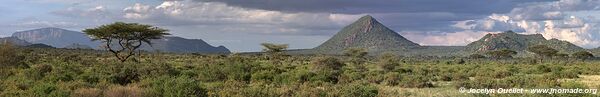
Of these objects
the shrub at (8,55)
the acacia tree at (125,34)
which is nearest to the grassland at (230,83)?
the shrub at (8,55)

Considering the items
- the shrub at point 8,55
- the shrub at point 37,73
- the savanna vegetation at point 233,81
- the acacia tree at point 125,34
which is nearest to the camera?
the savanna vegetation at point 233,81

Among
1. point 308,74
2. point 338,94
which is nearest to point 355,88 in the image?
point 338,94

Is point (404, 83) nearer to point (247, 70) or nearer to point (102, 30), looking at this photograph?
point (247, 70)

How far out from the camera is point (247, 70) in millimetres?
33969

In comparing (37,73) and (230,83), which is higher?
(230,83)

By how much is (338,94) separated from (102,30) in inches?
1576

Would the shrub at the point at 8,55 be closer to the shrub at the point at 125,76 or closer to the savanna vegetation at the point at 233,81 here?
the savanna vegetation at the point at 233,81

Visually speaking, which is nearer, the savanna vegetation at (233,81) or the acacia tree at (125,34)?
the savanna vegetation at (233,81)

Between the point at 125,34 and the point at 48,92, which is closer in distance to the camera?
the point at 48,92

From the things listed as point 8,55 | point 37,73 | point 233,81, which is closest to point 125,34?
point 8,55

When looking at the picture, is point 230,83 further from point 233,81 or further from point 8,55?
point 8,55

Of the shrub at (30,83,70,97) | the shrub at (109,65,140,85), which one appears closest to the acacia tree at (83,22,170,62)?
the shrub at (109,65,140,85)

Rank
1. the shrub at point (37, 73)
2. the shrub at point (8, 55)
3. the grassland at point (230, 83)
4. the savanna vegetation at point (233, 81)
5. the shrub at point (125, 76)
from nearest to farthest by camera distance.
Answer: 1. the grassland at point (230, 83)
2. the savanna vegetation at point (233, 81)
3. the shrub at point (125, 76)
4. the shrub at point (37, 73)
5. the shrub at point (8, 55)

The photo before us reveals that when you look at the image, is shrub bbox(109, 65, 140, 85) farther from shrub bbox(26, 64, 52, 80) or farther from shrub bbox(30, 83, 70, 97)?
shrub bbox(30, 83, 70, 97)
